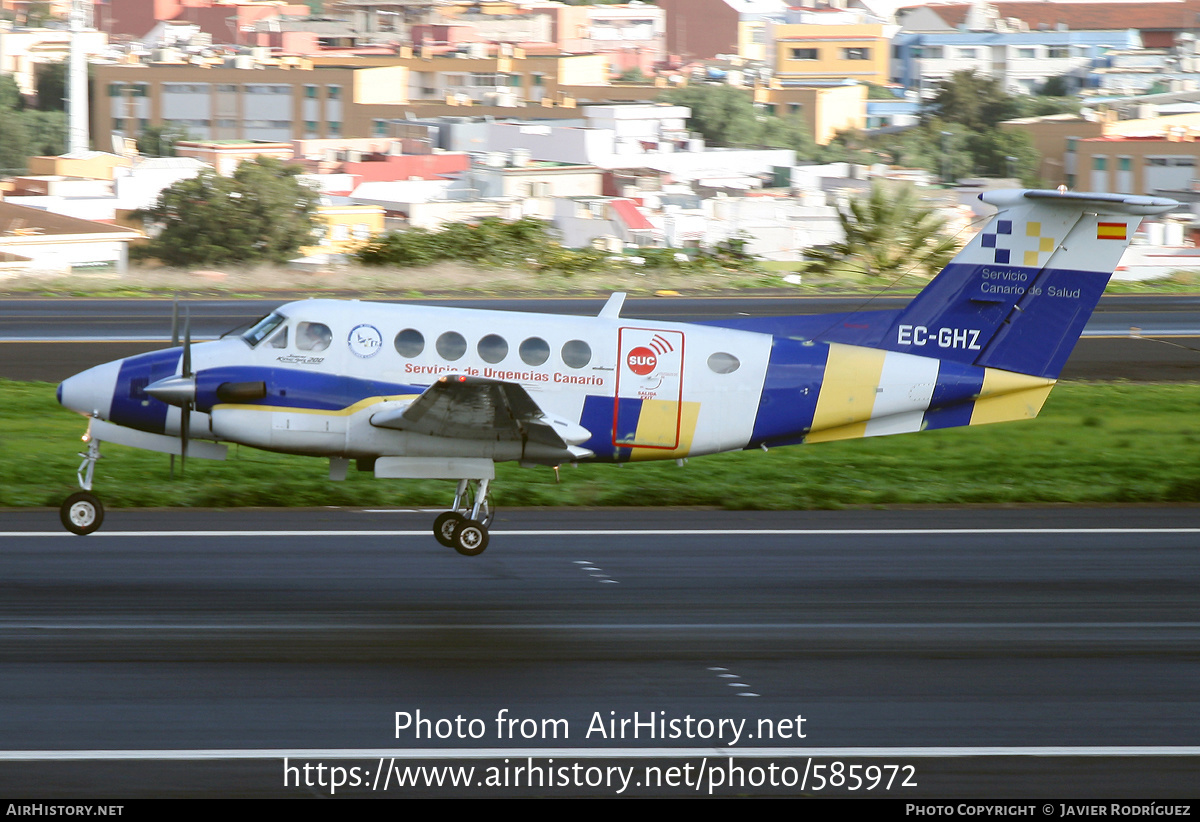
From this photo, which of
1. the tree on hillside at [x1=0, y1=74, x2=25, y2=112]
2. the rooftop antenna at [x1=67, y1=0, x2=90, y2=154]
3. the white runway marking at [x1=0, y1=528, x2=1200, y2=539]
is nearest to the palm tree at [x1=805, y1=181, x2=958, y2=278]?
the white runway marking at [x1=0, y1=528, x2=1200, y2=539]

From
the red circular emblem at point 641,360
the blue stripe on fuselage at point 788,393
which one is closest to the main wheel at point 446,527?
the red circular emblem at point 641,360

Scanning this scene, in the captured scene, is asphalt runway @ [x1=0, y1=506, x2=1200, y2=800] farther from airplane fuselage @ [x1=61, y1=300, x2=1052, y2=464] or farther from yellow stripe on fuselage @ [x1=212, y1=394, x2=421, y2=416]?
yellow stripe on fuselage @ [x1=212, y1=394, x2=421, y2=416]

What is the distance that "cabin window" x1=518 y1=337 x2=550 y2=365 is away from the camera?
12875 mm

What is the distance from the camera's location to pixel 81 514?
12969 mm

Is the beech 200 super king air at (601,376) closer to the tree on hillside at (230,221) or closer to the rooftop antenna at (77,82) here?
the tree on hillside at (230,221)

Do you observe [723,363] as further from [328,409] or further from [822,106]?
[822,106]

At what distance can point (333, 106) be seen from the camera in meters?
Answer: 112

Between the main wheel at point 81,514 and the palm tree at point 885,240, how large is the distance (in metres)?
26.0

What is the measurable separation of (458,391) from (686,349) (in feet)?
8.35

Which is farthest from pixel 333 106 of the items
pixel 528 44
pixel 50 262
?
pixel 50 262

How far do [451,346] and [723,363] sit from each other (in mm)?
2754

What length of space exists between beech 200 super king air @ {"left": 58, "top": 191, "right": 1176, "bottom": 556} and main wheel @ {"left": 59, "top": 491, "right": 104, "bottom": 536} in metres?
0.02

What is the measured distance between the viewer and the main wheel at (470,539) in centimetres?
1315

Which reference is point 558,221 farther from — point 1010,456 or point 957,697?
point 957,697
